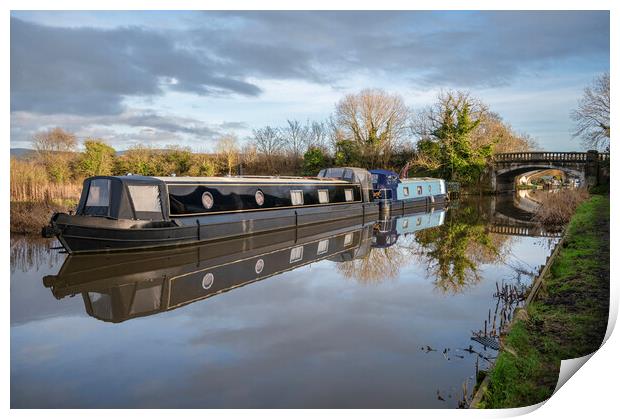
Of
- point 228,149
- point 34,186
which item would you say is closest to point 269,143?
point 228,149

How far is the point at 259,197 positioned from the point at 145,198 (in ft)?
10.9

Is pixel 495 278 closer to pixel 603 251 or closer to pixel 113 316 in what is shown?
pixel 603 251

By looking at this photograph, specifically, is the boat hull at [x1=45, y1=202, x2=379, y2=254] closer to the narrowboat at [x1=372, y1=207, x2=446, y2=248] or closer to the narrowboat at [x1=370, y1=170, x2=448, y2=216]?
the narrowboat at [x1=372, y1=207, x2=446, y2=248]

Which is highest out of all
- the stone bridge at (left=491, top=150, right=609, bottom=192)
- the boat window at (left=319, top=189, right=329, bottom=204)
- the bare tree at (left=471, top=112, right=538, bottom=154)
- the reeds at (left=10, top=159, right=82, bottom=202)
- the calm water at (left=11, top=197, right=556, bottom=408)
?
the bare tree at (left=471, top=112, right=538, bottom=154)

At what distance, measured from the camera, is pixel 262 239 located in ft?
36.2

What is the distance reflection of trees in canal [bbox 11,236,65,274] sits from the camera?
793 cm

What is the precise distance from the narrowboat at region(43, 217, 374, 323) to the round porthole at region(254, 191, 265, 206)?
946mm

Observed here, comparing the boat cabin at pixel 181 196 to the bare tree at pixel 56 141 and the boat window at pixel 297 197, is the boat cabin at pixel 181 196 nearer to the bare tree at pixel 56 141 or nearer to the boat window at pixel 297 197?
the boat window at pixel 297 197

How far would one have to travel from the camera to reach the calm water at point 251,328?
11.9ft

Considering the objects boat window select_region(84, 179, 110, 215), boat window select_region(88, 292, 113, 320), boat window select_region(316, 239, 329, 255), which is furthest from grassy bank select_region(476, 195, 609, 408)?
boat window select_region(84, 179, 110, 215)

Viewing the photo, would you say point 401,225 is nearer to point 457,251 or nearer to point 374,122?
point 457,251

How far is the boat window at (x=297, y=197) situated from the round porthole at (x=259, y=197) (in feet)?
4.62

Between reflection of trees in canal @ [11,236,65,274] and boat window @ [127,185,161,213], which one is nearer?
reflection of trees in canal @ [11,236,65,274]

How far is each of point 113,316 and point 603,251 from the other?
7.73 meters
